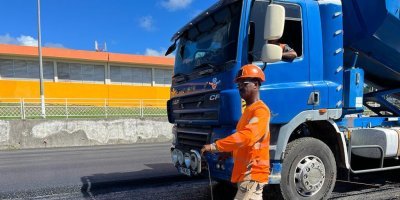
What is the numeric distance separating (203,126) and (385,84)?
12.4 ft

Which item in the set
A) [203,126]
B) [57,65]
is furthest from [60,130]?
[57,65]

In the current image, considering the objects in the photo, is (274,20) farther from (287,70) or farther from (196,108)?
(196,108)

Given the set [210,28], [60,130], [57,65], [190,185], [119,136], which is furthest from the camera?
[57,65]

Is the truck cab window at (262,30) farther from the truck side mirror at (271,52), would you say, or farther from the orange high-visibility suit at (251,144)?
the orange high-visibility suit at (251,144)

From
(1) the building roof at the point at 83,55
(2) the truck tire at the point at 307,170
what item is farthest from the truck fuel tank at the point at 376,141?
(1) the building roof at the point at 83,55

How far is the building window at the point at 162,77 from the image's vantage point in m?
31.6

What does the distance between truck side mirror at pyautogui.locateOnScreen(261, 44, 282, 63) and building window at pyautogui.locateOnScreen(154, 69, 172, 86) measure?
2769 cm

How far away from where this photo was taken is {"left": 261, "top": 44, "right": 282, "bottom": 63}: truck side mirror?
164 inches

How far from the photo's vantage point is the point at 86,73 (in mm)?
28641

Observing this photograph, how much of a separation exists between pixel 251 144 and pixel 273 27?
4.99 feet

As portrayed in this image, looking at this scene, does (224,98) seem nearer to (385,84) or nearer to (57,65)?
(385,84)

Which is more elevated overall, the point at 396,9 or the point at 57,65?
the point at 57,65

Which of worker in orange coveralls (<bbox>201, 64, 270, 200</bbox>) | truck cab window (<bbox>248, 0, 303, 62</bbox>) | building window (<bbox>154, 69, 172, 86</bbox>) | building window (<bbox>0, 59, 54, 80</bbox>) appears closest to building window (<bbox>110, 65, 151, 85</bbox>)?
building window (<bbox>154, 69, 172, 86</bbox>)

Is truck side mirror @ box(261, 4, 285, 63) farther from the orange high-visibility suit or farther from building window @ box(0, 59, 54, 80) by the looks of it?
building window @ box(0, 59, 54, 80)
